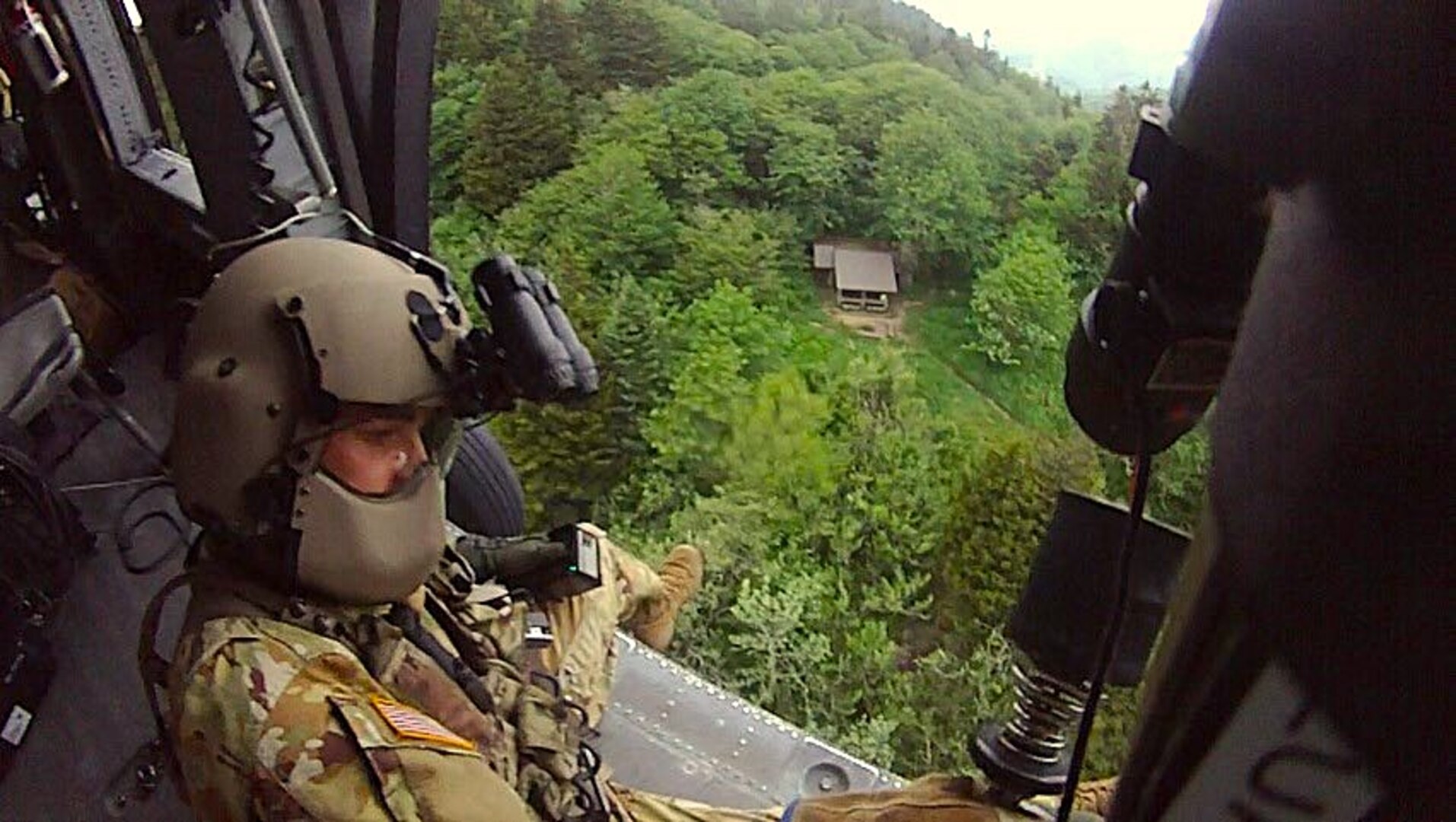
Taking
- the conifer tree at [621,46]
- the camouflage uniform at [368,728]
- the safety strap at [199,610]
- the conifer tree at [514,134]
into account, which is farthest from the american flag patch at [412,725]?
the conifer tree at [621,46]

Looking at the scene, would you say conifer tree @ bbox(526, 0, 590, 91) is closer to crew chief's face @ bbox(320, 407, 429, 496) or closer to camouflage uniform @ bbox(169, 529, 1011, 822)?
camouflage uniform @ bbox(169, 529, 1011, 822)

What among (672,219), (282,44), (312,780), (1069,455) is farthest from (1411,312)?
(672,219)

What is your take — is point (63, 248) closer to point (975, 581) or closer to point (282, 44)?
point (282, 44)

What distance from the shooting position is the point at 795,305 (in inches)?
116

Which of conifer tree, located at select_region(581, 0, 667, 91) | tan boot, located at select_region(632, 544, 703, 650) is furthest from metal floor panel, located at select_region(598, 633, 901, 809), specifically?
conifer tree, located at select_region(581, 0, 667, 91)

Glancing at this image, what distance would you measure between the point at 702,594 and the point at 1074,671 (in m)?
1.70

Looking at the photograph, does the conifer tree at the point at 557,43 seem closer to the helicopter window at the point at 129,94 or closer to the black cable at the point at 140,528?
the helicopter window at the point at 129,94

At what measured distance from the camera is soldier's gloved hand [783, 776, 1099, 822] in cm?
135

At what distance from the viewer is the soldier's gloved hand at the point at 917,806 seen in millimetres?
1353

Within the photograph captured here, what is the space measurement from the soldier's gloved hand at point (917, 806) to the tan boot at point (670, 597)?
0.69 meters

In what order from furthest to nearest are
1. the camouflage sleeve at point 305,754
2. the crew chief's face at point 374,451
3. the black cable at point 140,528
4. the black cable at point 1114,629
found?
1. the black cable at point 140,528
2. the crew chief's face at point 374,451
3. the camouflage sleeve at point 305,754
4. the black cable at point 1114,629

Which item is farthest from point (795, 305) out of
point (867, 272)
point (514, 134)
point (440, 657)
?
point (440, 657)

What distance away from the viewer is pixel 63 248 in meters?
2.60

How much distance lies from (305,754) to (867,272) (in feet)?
5.84
